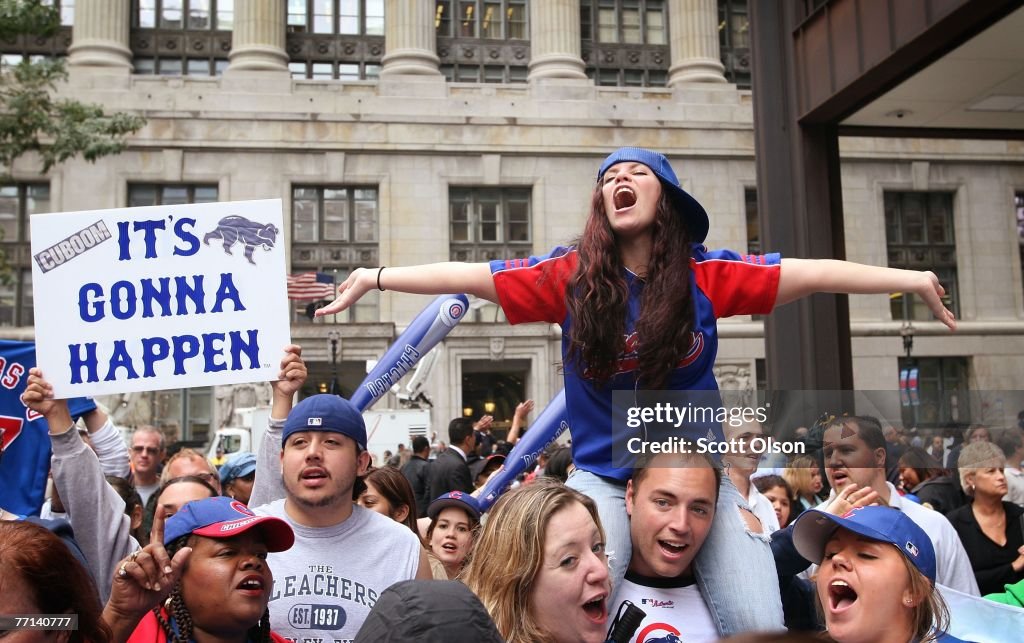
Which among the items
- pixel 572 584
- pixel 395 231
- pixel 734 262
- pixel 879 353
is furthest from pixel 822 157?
pixel 879 353

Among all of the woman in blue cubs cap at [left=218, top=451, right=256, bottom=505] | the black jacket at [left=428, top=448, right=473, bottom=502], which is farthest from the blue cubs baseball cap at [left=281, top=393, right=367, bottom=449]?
the black jacket at [left=428, top=448, right=473, bottom=502]

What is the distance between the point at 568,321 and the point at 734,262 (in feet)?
2.13

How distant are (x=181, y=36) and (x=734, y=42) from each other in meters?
21.4

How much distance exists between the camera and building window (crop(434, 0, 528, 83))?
38000mm

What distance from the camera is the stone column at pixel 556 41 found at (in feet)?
120

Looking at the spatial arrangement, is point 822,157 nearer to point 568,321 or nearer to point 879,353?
point 568,321

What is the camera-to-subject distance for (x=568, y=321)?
12.0 feet

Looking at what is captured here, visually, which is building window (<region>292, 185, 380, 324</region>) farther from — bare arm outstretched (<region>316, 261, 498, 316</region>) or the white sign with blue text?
bare arm outstretched (<region>316, 261, 498, 316</region>)

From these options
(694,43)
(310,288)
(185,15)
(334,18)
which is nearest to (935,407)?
(310,288)

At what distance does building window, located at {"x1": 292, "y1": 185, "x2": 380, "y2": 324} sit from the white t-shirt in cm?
3178

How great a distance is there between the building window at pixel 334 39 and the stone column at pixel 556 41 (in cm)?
585

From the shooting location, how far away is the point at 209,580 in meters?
3.33

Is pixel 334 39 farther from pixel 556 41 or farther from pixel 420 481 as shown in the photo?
pixel 420 481

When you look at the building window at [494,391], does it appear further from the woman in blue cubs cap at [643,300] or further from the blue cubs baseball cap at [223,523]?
the blue cubs baseball cap at [223,523]
